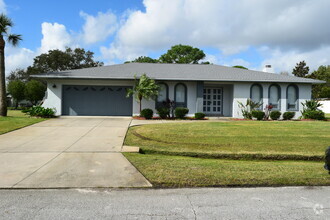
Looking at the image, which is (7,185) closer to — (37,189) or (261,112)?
(37,189)

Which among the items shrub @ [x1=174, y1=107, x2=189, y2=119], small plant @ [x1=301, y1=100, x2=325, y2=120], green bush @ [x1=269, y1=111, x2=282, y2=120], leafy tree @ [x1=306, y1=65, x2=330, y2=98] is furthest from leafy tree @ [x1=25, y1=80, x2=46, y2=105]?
leafy tree @ [x1=306, y1=65, x2=330, y2=98]

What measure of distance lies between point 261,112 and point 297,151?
9248mm

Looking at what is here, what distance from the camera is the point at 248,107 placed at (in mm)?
18844

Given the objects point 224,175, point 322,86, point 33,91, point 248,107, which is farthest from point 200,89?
point 322,86

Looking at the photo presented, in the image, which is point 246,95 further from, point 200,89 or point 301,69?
point 301,69

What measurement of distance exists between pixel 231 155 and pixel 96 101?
13.0 m

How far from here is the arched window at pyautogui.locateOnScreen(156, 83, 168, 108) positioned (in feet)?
60.4

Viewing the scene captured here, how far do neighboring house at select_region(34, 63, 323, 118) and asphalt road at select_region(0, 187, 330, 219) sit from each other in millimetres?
13803

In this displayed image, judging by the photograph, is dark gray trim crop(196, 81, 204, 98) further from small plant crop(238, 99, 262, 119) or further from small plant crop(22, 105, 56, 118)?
small plant crop(22, 105, 56, 118)

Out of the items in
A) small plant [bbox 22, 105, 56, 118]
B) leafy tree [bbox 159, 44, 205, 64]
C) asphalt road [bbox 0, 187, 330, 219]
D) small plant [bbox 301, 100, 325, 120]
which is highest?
leafy tree [bbox 159, 44, 205, 64]

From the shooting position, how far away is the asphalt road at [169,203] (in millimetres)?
3572

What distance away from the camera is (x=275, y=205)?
13.0ft

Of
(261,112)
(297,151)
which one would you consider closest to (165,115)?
(261,112)

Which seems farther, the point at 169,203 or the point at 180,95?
the point at 180,95
